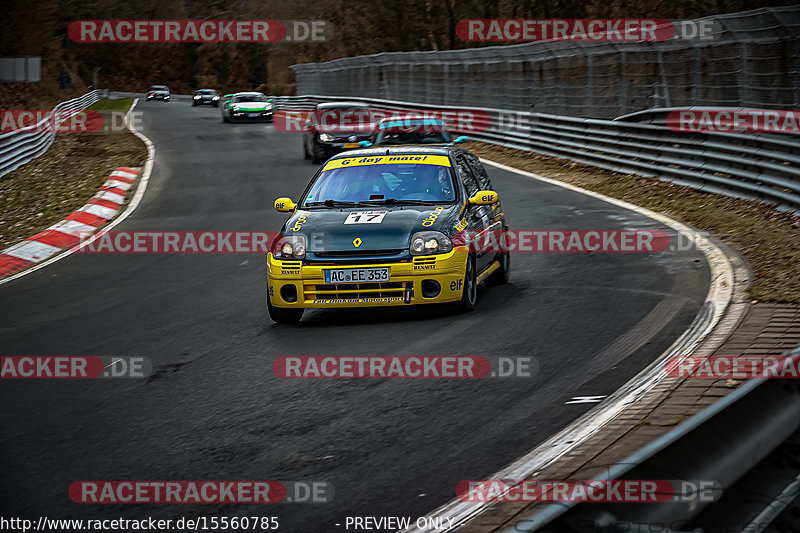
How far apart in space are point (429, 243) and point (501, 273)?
1889mm

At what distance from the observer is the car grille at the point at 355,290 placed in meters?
8.97

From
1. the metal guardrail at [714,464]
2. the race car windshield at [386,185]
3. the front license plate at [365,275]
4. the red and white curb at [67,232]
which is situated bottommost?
the red and white curb at [67,232]

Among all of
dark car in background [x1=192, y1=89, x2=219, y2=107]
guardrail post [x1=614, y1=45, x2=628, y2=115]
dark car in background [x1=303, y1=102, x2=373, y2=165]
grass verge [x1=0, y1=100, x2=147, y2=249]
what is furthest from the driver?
dark car in background [x1=192, y1=89, x2=219, y2=107]

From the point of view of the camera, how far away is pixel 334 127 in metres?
26.5

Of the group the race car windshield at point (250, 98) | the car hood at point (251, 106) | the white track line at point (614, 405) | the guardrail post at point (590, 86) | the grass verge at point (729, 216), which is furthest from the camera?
the race car windshield at point (250, 98)

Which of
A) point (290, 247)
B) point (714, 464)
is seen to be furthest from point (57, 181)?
point (714, 464)

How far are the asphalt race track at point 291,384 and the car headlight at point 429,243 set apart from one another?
0.59 metres

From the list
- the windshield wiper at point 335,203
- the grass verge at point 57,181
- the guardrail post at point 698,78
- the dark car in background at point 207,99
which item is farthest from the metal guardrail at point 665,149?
the dark car in background at point 207,99

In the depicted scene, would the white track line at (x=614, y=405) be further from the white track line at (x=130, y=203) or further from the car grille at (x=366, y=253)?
the white track line at (x=130, y=203)

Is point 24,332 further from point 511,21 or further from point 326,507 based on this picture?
point 511,21

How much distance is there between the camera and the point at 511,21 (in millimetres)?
46688

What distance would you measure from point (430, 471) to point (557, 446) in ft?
2.40

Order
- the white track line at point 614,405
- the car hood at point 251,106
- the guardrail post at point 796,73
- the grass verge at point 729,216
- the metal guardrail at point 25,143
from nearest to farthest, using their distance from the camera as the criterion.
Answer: the white track line at point 614,405 → the grass verge at point 729,216 → the guardrail post at point 796,73 → the metal guardrail at point 25,143 → the car hood at point 251,106

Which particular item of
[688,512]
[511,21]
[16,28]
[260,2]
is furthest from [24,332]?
[260,2]
